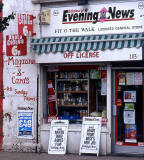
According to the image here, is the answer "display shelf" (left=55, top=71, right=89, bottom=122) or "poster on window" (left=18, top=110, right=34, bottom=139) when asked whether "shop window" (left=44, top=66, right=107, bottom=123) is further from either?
"poster on window" (left=18, top=110, right=34, bottom=139)

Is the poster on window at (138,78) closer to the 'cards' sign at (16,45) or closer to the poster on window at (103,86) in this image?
the poster on window at (103,86)

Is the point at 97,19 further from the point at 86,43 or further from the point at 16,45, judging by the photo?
the point at 16,45

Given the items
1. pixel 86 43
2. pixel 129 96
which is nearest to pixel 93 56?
pixel 86 43

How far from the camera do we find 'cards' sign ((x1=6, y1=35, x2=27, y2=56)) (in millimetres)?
12250

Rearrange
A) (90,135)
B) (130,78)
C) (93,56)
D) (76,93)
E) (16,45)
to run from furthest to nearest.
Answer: (16,45) < (76,93) < (130,78) < (90,135) < (93,56)

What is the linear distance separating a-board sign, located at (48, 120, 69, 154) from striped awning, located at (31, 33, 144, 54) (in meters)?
2.02

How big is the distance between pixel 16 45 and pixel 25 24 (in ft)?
2.67

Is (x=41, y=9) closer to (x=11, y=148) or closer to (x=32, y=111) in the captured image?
(x=32, y=111)

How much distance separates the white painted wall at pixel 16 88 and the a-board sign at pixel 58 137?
23.0 inches

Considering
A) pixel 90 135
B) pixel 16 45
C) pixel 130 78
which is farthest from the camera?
pixel 16 45

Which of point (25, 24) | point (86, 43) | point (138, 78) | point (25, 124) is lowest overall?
point (25, 124)

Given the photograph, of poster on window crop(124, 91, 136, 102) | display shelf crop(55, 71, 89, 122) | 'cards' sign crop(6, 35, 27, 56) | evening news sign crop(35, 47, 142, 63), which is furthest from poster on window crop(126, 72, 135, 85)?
'cards' sign crop(6, 35, 27, 56)

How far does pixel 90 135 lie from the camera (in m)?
11.4

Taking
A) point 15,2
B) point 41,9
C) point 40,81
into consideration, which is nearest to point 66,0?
point 41,9
